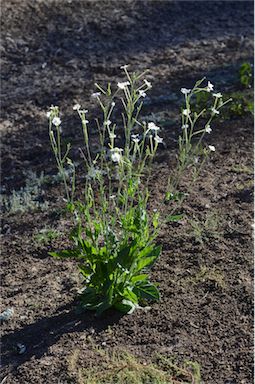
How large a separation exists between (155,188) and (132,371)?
72.3 inches

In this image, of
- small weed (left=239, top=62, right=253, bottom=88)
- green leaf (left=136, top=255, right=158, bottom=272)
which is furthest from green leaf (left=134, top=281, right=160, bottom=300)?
small weed (left=239, top=62, right=253, bottom=88)

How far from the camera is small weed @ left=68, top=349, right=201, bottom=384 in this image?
3.24m

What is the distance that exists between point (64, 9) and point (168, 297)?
552cm

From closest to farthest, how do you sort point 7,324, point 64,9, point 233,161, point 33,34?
1. point 7,324
2. point 233,161
3. point 33,34
4. point 64,9

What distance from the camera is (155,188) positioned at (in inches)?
193

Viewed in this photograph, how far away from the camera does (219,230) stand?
14.3 ft

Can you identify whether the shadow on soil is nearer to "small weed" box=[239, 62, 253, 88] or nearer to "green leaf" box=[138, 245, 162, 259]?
"green leaf" box=[138, 245, 162, 259]

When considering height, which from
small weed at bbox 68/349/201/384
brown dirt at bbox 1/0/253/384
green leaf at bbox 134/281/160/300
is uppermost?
green leaf at bbox 134/281/160/300

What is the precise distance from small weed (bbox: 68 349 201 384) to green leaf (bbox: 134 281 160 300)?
0.34 meters

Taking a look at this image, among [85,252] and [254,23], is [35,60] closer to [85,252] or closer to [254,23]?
[254,23]

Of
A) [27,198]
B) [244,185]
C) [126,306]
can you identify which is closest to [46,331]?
[126,306]

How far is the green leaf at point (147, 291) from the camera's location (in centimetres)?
359

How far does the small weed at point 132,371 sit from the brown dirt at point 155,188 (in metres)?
0.05

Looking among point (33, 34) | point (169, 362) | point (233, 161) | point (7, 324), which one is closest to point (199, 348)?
point (169, 362)
